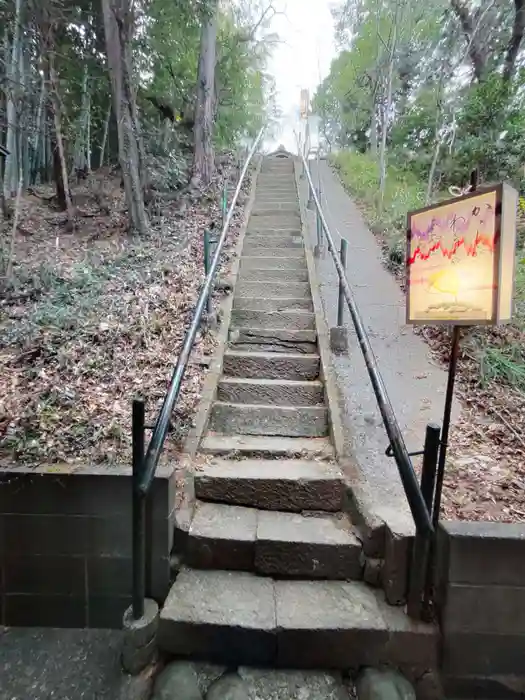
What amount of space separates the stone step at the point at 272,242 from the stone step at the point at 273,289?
3.87 feet

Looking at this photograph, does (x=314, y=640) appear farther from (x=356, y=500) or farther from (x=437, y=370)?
(x=437, y=370)

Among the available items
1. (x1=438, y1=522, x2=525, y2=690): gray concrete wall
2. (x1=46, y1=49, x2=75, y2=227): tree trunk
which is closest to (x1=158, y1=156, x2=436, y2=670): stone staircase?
(x1=438, y1=522, x2=525, y2=690): gray concrete wall

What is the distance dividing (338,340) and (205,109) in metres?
6.61

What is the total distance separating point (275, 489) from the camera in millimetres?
2285

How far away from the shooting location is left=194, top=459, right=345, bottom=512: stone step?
2.28 m

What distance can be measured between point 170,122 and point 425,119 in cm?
579

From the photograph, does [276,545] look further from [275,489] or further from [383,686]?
[383,686]

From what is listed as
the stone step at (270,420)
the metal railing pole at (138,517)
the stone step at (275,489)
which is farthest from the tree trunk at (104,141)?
the metal railing pole at (138,517)

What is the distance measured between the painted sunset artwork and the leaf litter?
166 centimetres

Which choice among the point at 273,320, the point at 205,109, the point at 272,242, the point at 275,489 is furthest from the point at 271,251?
the point at 205,109

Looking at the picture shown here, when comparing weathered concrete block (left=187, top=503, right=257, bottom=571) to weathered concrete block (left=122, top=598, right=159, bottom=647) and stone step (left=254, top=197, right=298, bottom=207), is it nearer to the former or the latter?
weathered concrete block (left=122, top=598, right=159, bottom=647)

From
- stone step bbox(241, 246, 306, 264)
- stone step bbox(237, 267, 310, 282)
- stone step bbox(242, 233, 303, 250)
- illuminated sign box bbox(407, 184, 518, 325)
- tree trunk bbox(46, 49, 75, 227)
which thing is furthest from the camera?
tree trunk bbox(46, 49, 75, 227)

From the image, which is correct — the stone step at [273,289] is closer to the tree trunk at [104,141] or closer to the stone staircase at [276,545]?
the stone staircase at [276,545]

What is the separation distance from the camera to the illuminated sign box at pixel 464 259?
146 cm
